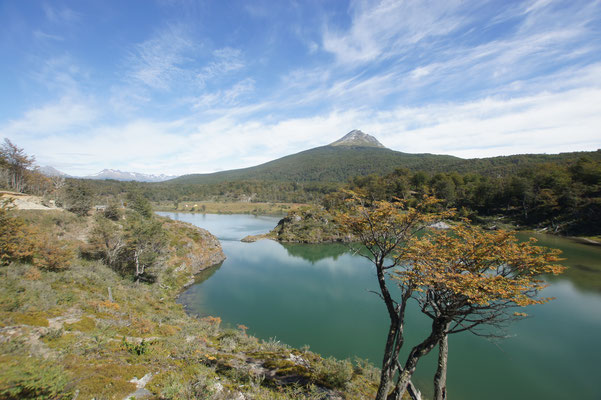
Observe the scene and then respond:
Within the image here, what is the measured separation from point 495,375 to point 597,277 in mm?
25176

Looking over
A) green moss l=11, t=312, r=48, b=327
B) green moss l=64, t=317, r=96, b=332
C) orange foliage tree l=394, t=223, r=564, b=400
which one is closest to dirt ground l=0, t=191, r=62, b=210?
green moss l=11, t=312, r=48, b=327

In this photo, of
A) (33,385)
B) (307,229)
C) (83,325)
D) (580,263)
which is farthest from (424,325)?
(307,229)

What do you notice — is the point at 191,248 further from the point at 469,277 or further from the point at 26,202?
the point at 469,277

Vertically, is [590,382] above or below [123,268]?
below

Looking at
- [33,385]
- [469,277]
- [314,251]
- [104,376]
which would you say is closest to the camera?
[33,385]

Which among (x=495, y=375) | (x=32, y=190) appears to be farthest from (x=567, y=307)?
(x=32, y=190)

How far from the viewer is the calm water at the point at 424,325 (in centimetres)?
1229

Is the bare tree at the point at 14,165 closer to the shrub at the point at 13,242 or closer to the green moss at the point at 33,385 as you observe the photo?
the shrub at the point at 13,242

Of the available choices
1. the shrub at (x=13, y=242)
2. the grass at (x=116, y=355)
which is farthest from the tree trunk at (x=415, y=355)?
the shrub at (x=13, y=242)

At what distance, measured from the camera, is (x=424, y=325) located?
17.0 metres

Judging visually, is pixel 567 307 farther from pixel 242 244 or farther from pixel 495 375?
pixel 242 244

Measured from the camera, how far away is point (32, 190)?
29.9m

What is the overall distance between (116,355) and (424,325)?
18232mm

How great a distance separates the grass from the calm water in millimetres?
4652
